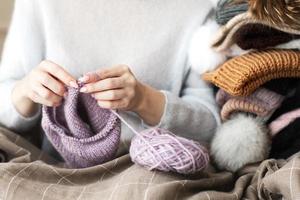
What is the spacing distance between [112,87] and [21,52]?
26 cm

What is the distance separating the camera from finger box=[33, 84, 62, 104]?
76 cm

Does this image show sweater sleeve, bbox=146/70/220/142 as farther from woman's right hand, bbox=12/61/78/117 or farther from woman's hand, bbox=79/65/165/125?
woman's right hand, bbox=12/61/78/117

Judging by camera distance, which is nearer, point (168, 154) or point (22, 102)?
point (168, 154)

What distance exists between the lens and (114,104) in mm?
774

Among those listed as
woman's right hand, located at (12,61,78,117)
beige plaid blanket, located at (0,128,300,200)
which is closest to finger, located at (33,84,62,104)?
woman's right hand, located at (12,61,78,117)

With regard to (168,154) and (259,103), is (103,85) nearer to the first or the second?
(168,154)

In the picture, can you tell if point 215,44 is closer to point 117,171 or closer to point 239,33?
point 239,33

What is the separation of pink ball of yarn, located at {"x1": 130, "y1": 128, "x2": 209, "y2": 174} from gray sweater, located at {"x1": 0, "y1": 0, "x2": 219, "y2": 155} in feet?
0.50

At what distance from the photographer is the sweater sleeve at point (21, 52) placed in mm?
897

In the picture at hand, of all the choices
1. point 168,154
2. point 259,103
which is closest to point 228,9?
point 259,103

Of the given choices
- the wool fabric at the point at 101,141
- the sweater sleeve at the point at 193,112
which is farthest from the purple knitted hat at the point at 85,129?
the sweater sleeve at the point at 193,112

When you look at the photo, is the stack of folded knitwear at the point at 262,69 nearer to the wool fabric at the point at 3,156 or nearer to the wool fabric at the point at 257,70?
the wool fabric at the point at 257,70

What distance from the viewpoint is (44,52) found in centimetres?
95

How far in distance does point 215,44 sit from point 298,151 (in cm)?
23
